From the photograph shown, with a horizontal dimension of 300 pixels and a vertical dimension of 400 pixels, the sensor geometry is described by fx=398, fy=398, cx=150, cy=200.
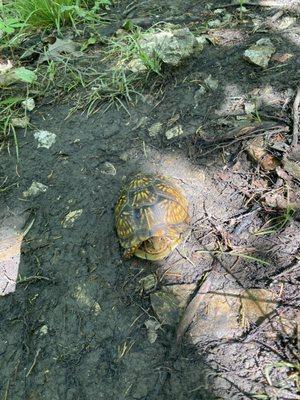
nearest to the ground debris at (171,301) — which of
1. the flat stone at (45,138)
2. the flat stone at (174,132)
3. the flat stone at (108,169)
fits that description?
the flat stone at (108,169)

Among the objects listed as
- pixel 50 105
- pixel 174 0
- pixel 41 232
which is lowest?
pixel 41 232

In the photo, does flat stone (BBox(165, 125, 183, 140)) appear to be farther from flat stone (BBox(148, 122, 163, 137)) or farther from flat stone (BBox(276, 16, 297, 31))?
flat stone (BBox(276, 16, 297, 31))

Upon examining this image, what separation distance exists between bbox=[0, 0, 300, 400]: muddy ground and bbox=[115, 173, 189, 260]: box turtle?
62 mm

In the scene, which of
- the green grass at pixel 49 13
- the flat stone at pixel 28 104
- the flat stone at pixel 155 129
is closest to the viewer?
the flat stone at pixel 155 129

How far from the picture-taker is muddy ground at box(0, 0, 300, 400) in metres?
1.54

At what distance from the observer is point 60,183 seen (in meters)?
2.34

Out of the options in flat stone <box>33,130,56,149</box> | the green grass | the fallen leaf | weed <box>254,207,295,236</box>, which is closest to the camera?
weed <box>254,207,295,236</box>

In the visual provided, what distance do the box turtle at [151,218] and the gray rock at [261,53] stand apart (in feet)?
3.54

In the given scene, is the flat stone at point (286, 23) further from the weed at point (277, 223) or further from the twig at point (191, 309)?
the twig at point (191, 309)

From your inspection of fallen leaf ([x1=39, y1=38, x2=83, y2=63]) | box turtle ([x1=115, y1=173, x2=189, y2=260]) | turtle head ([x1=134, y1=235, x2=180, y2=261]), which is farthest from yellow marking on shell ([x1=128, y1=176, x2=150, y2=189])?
fallen leaf ([x1=39, y1=38, x2=83, y2=63])

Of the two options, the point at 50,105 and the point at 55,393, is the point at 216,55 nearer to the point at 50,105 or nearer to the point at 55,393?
the point at 50,105

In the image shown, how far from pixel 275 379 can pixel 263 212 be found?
0.75 meters

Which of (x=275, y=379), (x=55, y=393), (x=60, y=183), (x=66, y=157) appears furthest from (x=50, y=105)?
(x=275, y=379)

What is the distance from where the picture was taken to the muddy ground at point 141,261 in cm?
154
